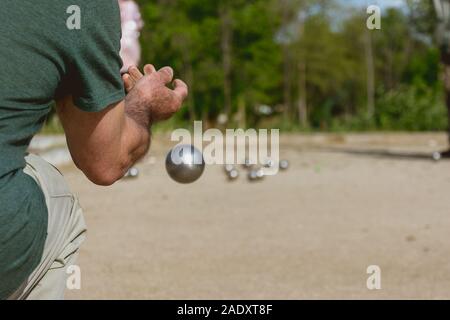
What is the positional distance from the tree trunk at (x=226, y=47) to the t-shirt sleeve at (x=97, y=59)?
Answer: 32.0 m

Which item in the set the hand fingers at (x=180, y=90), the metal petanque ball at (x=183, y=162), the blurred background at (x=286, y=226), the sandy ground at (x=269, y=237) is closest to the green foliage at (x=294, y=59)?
the blurred background at (x=286, y=226)

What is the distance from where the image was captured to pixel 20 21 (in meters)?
1.74

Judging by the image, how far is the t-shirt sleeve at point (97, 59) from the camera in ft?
5.77

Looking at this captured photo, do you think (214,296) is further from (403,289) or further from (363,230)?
Answer: (363,230)

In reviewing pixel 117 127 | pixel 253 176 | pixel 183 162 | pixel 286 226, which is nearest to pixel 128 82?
pixel 117 127

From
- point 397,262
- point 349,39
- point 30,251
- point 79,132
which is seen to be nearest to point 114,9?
point 79,132

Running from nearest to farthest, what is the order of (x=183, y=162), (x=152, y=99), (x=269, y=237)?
(x=152, y=99), (x=183, y=162), (x=269, y=237)

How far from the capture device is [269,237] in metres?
6.78

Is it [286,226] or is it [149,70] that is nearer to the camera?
[149,70]

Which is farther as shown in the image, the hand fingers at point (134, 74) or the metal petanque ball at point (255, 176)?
the metal petanque ball at point (255, 176)

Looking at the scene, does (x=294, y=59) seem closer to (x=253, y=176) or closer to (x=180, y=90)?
(x=253, y=176)

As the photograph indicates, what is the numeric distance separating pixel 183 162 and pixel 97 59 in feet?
3.75

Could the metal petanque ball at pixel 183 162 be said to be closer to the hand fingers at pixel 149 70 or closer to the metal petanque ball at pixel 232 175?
the hand fingers at pixel 149 70

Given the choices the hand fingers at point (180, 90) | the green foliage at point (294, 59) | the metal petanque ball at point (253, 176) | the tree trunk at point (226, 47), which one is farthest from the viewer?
the tree trunk at point (226, 47)
